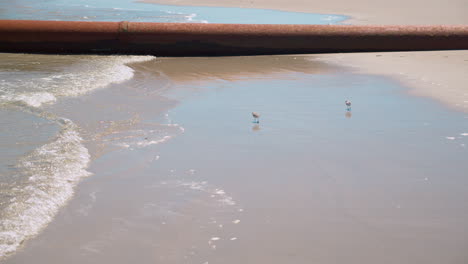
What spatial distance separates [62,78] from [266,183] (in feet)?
14.8

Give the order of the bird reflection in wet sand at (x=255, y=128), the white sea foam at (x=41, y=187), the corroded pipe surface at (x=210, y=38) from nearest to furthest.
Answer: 1. the white sea foam at (x=41, y=187)
2. the bird reflection in wet sand at (x=255, y=128)
3. the corroded pipe surface at (x=210, y=38)

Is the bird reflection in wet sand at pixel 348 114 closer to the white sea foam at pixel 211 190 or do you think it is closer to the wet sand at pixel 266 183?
the wet sand at pixel 266 183

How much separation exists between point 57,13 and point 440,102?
43.8 ft

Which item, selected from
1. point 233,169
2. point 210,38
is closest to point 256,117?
point 233,169

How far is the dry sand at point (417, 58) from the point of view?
23.0 feet

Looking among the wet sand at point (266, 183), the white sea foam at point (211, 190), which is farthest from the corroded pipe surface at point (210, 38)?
the white sea foam at point (211, 190)

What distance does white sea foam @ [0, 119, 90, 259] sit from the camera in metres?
3.21

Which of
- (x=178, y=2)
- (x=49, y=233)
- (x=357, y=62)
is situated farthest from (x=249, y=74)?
(x=178, y=2)

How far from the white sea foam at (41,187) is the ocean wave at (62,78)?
1.72m

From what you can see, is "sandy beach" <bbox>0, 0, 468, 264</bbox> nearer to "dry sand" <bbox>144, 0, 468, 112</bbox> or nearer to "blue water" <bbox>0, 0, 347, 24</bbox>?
"dry sand" <bbox>144, 0, 468, 112</bbox>

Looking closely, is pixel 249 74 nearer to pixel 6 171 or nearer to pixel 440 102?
pixel 440 102

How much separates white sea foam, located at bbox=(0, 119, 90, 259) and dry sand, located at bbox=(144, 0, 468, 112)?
359cm

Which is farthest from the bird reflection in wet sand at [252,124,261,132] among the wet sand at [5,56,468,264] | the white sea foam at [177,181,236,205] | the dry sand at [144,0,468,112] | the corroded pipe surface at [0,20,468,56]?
the corroded pipe surface at [0,20,468,56]

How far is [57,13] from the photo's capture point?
17.3m
